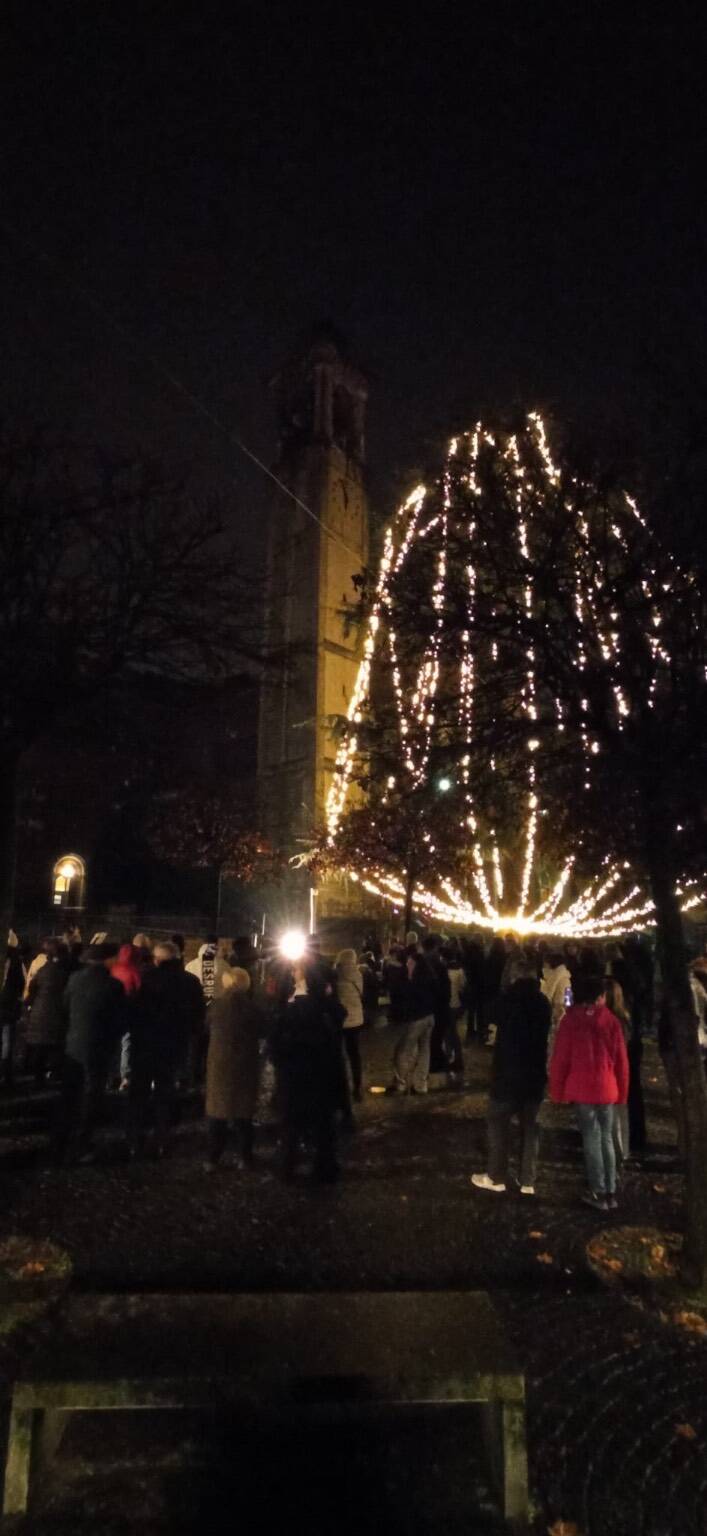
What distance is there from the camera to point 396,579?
759 centimetres

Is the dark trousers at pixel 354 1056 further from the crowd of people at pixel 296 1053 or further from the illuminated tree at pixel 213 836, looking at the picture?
the illuminated tree at pixel 213 836

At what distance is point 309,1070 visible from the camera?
296 inches

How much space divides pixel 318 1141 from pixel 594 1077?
2368 millimetres

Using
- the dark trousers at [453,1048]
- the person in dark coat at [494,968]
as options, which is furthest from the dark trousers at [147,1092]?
the person in dark coat at [494,968]

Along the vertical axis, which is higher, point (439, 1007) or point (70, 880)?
point (70, 880)

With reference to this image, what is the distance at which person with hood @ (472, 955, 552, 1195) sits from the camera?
24.3 ft

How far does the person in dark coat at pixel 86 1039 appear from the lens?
8.25 meters

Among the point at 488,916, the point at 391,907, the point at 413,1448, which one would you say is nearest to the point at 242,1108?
the point at 413,1448

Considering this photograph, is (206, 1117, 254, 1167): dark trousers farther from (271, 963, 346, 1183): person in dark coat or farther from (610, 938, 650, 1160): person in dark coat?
(610, 938, 650, 1160): person in dark coat

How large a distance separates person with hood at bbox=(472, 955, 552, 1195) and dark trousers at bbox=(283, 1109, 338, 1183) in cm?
130

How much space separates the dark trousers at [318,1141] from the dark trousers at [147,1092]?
1.45 metres

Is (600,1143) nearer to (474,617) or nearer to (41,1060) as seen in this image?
(474,617)

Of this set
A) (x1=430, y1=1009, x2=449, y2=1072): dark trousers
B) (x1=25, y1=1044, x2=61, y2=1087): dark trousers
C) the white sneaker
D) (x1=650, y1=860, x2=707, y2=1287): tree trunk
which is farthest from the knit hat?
(x1=430, y1=1009, x2=449, y2=1072): dark trousers

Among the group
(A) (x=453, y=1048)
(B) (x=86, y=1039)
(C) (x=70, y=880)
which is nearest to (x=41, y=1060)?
(B) (x=86, y=1039)
